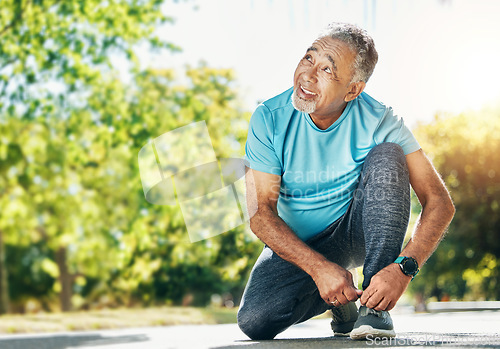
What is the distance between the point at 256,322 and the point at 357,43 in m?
1.15

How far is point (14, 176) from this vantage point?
45.5ft

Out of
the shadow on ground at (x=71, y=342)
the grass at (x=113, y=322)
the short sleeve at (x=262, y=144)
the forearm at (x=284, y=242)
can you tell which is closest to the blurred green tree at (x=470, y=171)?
the grass at (x=113, y=322)

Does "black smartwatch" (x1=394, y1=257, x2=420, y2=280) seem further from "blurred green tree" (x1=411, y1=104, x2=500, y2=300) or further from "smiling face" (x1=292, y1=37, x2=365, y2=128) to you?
"blurred green tree" (x1=411, y1=104, x2=500, y2=300)

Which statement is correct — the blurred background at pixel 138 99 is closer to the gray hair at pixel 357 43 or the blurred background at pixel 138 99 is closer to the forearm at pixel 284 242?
the gray hair at pixel 357 43

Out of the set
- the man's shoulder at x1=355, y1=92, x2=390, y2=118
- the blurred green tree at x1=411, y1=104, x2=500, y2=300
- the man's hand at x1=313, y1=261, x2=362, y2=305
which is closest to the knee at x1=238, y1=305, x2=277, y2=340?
the man's hand at x1=313, y1=261, x2=362, y2=305

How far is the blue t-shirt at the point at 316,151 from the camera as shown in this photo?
2205 mm

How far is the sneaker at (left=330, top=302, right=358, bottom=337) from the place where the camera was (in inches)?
94.0

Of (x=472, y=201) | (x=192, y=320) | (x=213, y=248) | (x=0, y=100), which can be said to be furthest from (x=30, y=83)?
(x=472, y=201)

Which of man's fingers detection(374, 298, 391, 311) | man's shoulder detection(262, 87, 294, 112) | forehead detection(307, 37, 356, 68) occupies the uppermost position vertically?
forehead detection(307, 37, 356, 68)

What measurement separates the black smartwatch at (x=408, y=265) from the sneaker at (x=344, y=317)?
604 mm

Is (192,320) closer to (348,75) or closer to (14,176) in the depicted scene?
(348,75)

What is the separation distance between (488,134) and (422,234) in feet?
54.1

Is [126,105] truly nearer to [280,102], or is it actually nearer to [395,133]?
[280,102]

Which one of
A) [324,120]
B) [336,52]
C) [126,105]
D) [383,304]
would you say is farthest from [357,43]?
[126,105]
